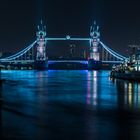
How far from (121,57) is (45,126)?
126645 mm

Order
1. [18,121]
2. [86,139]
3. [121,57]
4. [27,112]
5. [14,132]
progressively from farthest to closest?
[121,57] < [27,112] < [18,121] < [14,132] < [86,139]

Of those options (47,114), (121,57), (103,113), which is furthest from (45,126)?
(121,57)

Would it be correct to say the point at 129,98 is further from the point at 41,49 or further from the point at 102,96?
the point at 41,49

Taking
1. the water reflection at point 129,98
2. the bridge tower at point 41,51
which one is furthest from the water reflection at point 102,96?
the bridge tower at point 41,51

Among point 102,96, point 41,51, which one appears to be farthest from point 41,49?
point 102,96

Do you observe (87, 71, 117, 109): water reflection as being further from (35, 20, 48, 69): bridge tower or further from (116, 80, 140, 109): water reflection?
(35, 20, 48, 69): bridge tower

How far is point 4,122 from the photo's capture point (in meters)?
13.9

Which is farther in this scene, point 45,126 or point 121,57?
point 121,57

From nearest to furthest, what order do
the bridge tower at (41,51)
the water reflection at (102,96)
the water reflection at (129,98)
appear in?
the water reflection at (129,98) → the water reflection at (102,96) → the bridge tower at (41,51)

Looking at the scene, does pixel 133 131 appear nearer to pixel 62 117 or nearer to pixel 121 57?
pixel 62 117

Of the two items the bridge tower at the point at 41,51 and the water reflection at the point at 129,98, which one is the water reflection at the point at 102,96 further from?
the bridge tower at the point at 41,51

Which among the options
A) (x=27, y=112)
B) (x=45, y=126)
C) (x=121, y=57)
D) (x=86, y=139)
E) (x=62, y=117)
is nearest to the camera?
(x=86, y=139)

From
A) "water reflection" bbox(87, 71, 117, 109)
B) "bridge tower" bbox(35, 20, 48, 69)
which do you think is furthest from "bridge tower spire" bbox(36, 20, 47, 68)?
"water reflection" bbox(87, 71, 117, 109)

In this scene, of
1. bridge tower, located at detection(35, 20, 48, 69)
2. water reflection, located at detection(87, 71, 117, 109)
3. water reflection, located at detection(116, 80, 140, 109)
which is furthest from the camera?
bridge tower, located at detection(35, 20, 48, 69)
